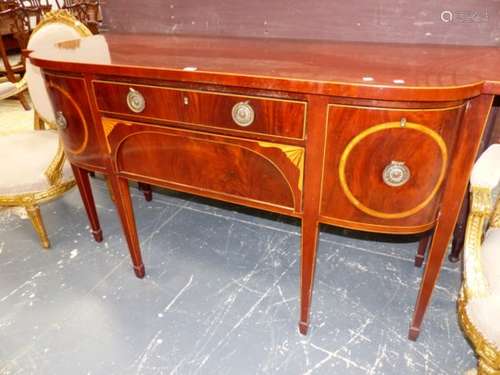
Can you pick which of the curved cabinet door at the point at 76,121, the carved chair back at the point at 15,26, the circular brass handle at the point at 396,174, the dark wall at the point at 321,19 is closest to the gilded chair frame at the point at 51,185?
the dark wall at the point at 321,19

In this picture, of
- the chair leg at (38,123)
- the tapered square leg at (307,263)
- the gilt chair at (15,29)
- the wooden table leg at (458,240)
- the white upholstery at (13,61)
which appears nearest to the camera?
the tapered square leg at (307,263)

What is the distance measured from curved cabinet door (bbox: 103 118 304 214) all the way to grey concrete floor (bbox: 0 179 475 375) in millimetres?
519

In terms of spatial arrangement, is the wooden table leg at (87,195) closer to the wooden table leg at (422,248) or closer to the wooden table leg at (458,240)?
the wooden table leg at (422,248)

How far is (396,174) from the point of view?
0.88m

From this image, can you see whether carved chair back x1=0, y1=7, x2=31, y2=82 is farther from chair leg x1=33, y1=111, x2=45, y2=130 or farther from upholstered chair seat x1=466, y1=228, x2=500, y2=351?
upholstered chair seat x1=466, y1=228, x2=500, y2=351

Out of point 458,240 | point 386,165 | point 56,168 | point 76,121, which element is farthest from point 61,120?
point 458,240

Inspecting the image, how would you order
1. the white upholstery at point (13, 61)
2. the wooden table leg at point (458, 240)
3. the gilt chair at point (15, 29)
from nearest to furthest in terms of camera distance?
the wooden table leg at point (458, 240) → the gilt chair at point (15, 29) → the white upholstery at point (13, 61)

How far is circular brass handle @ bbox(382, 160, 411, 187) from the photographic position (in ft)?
2.87

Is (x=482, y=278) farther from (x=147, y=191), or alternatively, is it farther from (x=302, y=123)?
(x=147, y=191)

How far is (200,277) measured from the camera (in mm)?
1572

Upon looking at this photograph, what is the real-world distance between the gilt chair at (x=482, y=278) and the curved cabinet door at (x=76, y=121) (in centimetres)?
114

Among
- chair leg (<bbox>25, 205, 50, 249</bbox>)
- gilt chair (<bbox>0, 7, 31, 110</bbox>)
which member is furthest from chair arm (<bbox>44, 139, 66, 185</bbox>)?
gilt chair (<bbox>0, 7, 31, 110</bbox>)

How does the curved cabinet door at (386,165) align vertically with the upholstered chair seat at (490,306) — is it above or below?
above

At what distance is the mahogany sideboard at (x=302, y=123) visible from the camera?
0.84 metres
